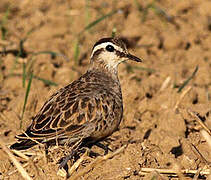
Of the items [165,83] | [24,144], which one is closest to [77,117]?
[24,144]

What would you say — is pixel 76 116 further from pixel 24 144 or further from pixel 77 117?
pixel 24 144

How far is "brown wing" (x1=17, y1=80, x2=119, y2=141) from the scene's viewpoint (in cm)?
531

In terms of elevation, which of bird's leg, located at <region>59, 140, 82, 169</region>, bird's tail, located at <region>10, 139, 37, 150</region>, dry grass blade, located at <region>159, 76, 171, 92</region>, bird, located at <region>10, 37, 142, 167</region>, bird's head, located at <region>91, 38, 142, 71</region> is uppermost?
bird's head, located at <region>91, 38, 142, 71</region>

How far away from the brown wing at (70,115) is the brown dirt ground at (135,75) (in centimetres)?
29

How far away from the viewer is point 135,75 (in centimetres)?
853

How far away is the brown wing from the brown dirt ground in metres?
0.29

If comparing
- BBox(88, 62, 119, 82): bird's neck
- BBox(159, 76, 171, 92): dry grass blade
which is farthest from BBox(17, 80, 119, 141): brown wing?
BBox(159, 76, 171, 92): dry grass blade

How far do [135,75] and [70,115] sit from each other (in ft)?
10.8

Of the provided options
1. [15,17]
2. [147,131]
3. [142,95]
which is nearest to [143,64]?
[142,95]

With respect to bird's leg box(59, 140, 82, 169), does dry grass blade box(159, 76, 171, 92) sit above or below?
above

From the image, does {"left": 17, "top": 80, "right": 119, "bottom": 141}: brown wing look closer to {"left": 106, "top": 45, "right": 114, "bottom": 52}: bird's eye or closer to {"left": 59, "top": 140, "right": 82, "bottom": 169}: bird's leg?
{"left": 59, "top": 140, "right": 82, "bottom": 169}: bird's leg

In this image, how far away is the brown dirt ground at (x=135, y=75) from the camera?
5.64 m

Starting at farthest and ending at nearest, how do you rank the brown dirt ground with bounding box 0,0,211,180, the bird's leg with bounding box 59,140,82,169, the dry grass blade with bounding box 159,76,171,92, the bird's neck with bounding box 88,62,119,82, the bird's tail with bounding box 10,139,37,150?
the dry grass blade with bounding box 159,76,171,92
the bird's neck with bounding box 88,62,119,82
the brown dirt ground with bounding box 0,0,211,180
the bird's tail with bounding box 10,139,37,150
the bird's leg with bounding box 59,140,82,169

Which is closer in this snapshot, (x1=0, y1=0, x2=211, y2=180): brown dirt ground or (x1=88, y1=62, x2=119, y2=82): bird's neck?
(x1=0, y1=0, x2=211, y2=180): brown dirt ground
